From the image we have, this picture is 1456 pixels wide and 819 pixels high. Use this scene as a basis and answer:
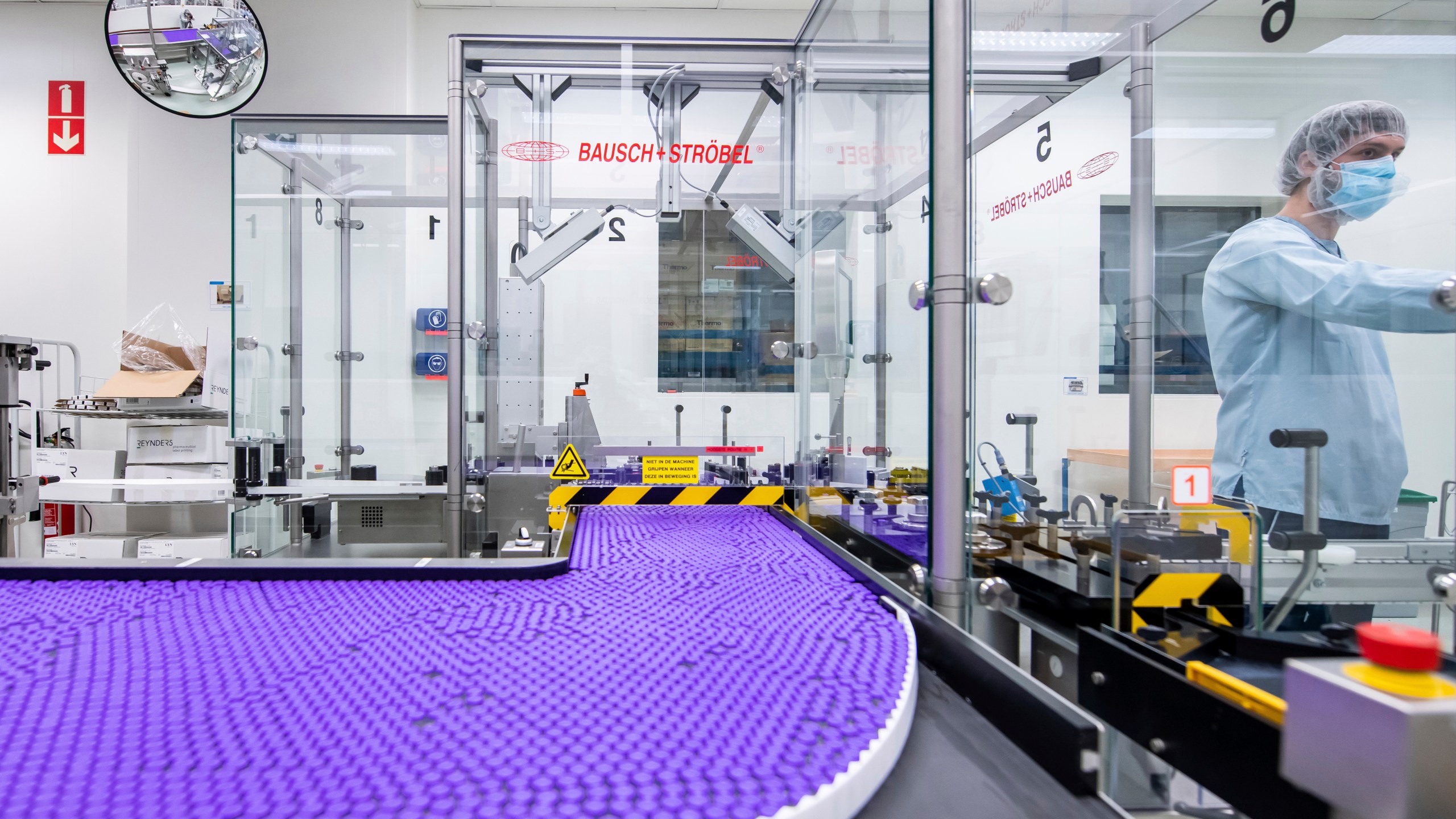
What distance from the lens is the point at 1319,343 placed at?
1.64m

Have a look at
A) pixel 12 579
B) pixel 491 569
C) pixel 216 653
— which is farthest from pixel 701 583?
pixel 12 579

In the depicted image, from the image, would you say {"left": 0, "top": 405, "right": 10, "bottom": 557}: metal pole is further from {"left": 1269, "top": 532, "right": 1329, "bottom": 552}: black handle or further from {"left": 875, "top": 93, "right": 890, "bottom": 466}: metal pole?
{"left": 1269, "top": 532, "right": 1329, "bottom": 552}: black handle

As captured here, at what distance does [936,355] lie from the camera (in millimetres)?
1215

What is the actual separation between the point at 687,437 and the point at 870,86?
64.1 inches

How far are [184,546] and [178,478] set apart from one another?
347 millimetres

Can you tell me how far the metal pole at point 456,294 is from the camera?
265 cm

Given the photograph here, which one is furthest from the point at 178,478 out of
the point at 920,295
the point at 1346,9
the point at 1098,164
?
the point at 1346,9

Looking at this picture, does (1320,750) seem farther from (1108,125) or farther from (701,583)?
(1108,125)

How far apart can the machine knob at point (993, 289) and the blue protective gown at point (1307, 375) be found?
0.95 m

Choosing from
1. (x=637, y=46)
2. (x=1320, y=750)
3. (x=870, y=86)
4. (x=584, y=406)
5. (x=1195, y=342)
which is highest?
(x=637, y=46)

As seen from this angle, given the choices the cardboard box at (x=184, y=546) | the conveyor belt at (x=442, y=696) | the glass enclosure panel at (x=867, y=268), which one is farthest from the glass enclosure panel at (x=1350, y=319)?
the cardboard box at (x=184, y=546)

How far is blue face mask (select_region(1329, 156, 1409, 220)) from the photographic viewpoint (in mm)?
1664

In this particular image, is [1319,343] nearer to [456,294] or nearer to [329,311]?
[456,294]

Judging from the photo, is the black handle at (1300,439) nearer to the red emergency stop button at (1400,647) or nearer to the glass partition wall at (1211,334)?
the glass partition wall at (1211,334)
